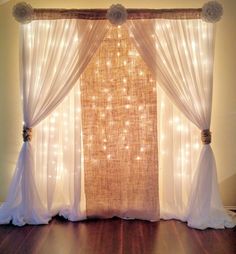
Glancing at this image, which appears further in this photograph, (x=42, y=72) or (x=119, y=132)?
(x=119, y=132)

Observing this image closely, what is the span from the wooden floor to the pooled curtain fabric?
305mm

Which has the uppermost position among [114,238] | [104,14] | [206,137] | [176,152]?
[104,14]

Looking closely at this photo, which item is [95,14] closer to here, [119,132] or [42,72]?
[42,72]

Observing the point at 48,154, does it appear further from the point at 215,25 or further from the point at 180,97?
the point at 215,25

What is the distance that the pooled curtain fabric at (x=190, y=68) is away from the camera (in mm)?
3270

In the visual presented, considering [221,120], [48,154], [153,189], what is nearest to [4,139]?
[48,154]

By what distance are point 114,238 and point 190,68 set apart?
1818 millimetres

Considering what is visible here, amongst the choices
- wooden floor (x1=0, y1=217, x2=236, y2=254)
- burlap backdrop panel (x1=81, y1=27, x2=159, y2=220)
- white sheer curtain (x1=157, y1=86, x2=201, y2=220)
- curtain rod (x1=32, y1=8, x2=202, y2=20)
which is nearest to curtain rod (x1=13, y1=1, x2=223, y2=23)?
curtain rod (x1=32, y1=8, x2=202, y2=20)

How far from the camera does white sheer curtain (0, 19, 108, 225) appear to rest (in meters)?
3.30

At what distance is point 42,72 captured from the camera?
10.9 feet

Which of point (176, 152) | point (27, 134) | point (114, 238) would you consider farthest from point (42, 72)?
point (114, 238)

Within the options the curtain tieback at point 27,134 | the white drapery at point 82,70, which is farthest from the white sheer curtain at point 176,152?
the curtain tieback at point 27,134

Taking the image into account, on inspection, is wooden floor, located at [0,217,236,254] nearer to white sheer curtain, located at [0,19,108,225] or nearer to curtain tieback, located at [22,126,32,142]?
white sheer curtain, located at [0,19,108,225]

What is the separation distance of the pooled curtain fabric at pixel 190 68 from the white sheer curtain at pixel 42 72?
1.73 feet
